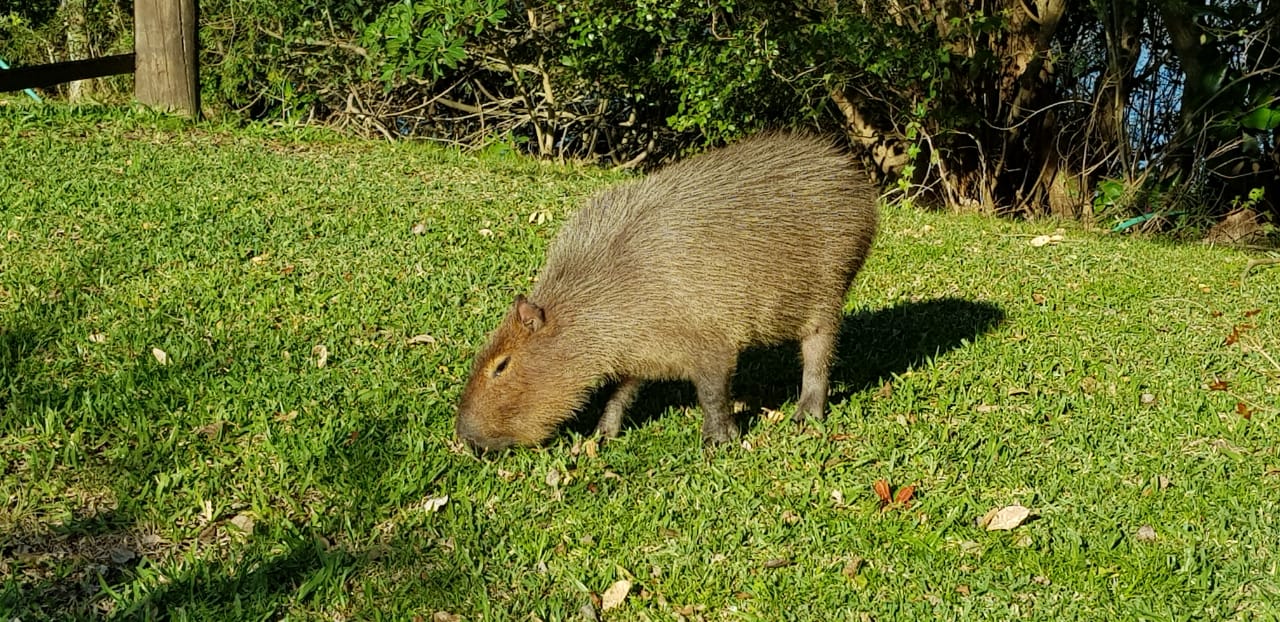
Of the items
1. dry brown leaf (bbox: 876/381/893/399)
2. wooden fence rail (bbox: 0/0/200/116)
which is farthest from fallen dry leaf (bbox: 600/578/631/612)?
wooden fence rail (bbox: 0/0/200/116)

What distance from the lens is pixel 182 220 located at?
638 centimetres

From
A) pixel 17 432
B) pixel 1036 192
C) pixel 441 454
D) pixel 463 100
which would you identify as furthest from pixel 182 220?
pixel 1036 192

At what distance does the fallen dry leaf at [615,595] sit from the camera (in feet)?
11.8

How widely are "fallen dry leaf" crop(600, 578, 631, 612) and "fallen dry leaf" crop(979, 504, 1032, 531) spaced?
1219 millimetres

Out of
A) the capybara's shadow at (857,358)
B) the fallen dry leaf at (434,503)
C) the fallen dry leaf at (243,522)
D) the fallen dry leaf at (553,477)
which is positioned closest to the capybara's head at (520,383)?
the fallen dry leaf at (553,477)

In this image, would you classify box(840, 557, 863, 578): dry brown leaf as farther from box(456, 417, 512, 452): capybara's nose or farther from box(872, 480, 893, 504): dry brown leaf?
box(456, 417, 512, 452): capybara's nose

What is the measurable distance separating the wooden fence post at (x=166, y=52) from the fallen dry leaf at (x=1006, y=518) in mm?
6817

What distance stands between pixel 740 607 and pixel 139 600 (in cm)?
164

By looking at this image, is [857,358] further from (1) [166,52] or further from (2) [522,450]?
(1) [166,52]

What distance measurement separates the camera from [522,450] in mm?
4340

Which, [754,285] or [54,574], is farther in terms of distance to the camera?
[754,285]

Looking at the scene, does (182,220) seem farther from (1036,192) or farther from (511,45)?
(1036,192)

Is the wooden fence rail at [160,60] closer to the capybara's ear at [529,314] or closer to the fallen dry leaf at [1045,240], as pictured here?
the capybara's ear at [529,314]

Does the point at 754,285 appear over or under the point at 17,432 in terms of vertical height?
over
